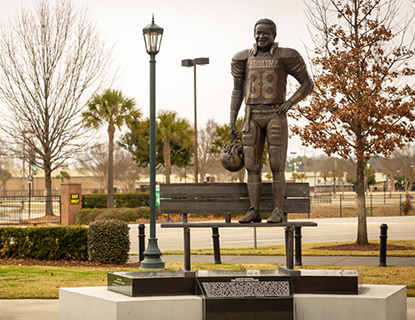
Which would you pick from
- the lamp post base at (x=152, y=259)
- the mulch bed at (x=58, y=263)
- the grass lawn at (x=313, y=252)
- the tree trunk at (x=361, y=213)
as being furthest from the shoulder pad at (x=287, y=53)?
the tree trunk at (x=361, y=213)

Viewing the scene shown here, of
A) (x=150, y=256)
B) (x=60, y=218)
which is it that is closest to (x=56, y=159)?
(x=60, y=218)

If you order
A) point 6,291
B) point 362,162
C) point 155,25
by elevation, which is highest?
point 155,25

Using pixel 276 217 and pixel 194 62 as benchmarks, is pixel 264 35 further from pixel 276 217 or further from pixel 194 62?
pixel 194 62

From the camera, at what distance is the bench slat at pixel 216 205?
876cm

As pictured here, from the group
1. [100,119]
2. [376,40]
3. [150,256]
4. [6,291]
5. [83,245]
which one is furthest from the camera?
[100,119]

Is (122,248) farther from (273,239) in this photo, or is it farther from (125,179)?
(125,179)

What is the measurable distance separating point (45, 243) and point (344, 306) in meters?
9.83

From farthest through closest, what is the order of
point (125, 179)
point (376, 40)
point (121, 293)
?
point (125, 179), point (376, 40), point (121, 293)

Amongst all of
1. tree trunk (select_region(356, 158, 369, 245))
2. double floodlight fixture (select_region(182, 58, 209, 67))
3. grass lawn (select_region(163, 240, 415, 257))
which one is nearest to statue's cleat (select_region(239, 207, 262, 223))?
grass lawn (select_region(163, 240, 415, 257))

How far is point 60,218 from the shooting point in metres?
34.8

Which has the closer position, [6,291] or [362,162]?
[6,291]

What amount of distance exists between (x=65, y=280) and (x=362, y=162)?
10.1 metres

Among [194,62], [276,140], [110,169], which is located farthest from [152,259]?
[110,169]

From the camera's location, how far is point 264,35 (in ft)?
28.6
